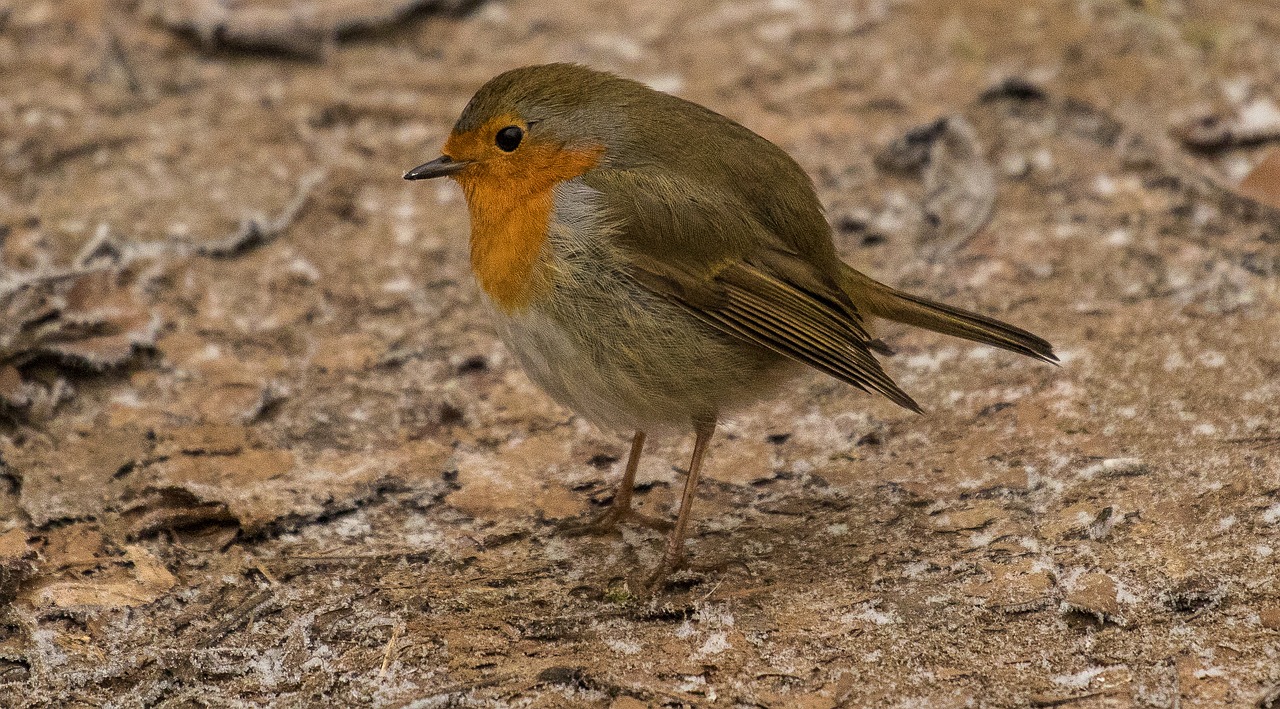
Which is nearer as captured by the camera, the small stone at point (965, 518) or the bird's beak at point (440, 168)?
the small stone at point (965, 518)

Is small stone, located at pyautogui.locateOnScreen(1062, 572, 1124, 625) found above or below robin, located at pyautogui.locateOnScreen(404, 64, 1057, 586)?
below

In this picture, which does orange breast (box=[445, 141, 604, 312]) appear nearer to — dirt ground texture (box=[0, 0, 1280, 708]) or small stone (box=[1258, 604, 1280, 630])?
dirt ground texture (box=[0, 0, 1280, 708])

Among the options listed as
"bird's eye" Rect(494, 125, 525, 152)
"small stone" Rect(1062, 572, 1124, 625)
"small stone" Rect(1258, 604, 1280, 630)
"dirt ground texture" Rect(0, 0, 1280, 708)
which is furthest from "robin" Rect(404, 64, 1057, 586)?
"small stone" Rect(1258, 604, 1280, 630)

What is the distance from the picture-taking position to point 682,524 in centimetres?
334

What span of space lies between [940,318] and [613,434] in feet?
3.61

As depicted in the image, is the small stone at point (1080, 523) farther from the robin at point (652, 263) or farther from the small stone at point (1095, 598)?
the robin at point (652, 263)

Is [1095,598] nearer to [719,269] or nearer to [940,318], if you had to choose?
[940,318]

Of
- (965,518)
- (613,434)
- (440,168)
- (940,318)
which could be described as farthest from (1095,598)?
(440,168)

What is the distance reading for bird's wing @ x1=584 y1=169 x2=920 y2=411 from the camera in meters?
3.23

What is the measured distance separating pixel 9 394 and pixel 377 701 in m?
1.80

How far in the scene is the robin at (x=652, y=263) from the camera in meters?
3.20

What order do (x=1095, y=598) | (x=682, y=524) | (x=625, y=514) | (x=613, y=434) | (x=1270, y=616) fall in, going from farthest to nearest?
1. (x=613, y=434)
2. (x=625, y=514)
3. (x=682, y=524)
4. (x=1095, y=598)
5. (x=1270, y=616)

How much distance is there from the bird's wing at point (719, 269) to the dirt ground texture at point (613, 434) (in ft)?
1.64

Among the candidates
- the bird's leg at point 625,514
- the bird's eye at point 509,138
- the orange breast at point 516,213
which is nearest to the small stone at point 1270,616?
the bird's leg at point 625,514
